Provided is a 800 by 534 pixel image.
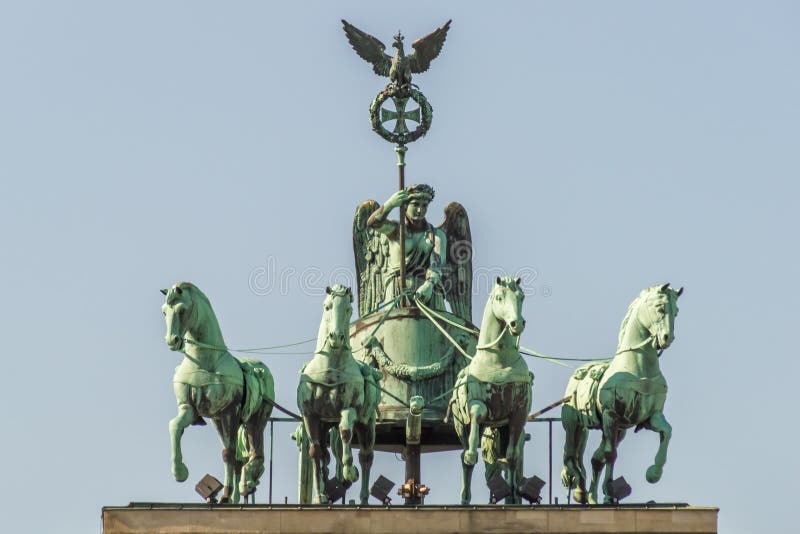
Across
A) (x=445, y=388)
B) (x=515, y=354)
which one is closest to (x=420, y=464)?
(x=445, y=388)

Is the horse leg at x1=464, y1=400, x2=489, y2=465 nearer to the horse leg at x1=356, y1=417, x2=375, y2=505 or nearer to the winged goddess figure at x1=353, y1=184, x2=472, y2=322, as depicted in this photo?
the horse leg at x1=356, y1=417, x2=375, y2=505

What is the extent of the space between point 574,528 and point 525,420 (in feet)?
6.27

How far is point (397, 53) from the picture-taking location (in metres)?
62.1

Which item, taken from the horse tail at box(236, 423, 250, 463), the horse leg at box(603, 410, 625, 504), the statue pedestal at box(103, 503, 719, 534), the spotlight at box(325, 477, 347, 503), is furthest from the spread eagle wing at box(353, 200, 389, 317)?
the statue pedestal at box(103, 503, 719, 534)

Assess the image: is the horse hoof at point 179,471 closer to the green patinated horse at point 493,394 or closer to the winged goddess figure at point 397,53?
the green patinated horse at point 493,394

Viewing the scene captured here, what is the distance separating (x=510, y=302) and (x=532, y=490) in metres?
3.01

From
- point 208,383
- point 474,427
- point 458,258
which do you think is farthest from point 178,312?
point 458,258

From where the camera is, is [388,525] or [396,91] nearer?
[388,525]

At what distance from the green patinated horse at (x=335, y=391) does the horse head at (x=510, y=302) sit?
2082mm

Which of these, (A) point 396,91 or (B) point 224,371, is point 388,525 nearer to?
(B) point 224,371

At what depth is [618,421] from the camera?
2180 inches

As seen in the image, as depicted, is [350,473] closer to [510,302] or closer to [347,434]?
[347,434]

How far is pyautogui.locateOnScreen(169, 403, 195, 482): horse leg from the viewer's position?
54.7 meters

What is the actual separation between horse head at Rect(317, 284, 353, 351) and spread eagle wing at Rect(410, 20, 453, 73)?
27.2 feet
